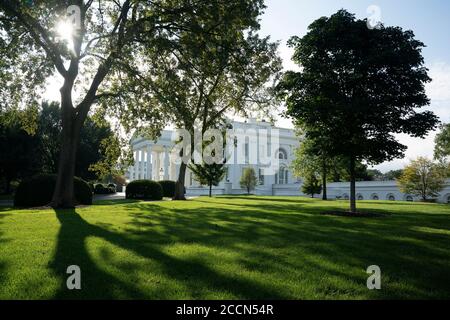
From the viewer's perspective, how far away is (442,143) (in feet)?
196

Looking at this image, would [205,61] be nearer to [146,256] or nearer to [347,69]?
[347,69]

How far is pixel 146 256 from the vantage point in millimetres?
6414

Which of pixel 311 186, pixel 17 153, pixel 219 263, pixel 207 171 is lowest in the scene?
pixel 219 263

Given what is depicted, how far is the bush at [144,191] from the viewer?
32.2m

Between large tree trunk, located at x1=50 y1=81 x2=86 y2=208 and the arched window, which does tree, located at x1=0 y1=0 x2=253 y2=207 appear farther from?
the arched window

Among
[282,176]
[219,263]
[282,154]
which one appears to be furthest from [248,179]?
[219,263]

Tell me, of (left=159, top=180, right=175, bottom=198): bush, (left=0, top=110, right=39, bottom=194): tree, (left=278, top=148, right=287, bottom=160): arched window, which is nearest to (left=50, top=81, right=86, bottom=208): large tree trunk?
(left=0, top=110, right=39, bottom=194): tree

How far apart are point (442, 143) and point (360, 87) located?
53612 mm

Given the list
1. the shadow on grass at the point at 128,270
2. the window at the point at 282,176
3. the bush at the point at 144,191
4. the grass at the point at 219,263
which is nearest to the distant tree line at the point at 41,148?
the bush at the point at 144,191

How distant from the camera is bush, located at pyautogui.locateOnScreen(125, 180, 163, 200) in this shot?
32.2 m

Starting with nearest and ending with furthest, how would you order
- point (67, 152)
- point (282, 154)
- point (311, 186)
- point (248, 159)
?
point (67, 152), point (311, 186), point (248, 159), point (282, 154)

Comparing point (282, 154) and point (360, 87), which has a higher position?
point (282, 154)

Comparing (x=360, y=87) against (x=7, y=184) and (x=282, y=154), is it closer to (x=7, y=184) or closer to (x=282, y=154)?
(x=7, y=184)

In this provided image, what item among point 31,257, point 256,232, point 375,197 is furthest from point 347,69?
point 375,197
